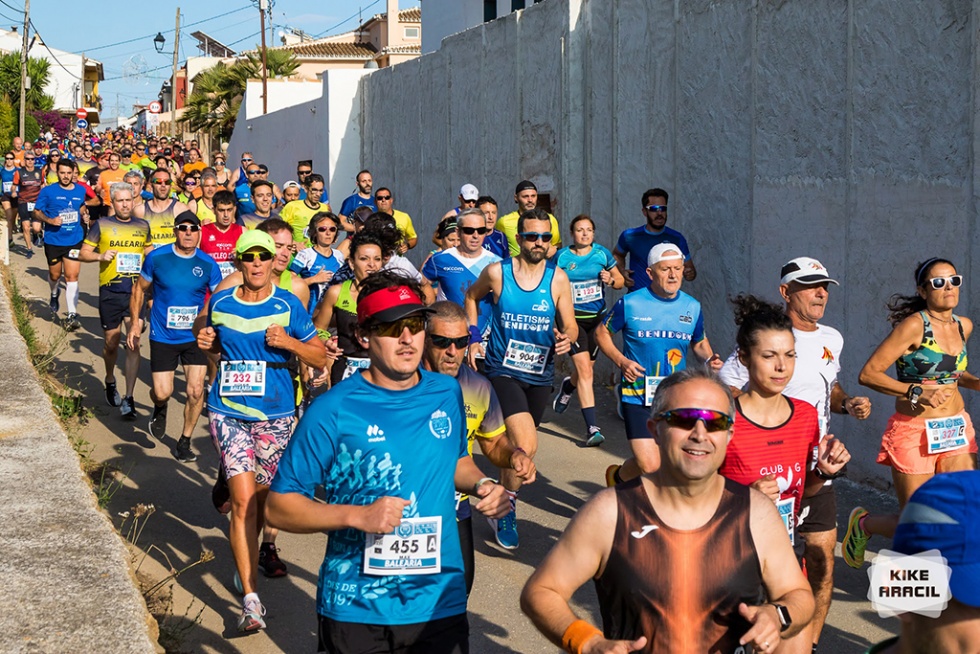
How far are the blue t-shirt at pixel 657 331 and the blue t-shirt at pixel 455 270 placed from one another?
1903mm

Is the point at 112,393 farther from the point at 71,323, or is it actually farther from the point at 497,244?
the point at 71,323

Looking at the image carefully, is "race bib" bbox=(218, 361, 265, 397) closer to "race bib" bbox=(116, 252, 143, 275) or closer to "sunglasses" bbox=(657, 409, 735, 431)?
"sunglasses" bbox=(657, 409, 735, 431)

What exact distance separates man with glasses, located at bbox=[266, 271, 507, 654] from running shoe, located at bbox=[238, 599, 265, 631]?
2.03 meters

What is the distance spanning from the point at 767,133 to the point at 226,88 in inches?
1479

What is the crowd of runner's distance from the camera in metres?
3.33

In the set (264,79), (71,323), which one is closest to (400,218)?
(71,323)

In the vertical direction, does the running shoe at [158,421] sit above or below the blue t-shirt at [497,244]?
below

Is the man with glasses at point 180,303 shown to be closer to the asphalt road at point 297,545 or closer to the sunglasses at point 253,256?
the asphalt road at point 297,545

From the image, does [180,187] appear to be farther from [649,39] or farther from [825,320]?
[825,320]

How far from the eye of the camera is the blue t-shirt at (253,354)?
7059 millimetres

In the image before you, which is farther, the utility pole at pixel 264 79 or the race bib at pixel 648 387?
the utility pole at pixel 264 79

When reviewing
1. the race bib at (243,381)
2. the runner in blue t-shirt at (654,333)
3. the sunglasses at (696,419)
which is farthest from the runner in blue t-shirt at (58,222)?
the sunglasses at (696,419)

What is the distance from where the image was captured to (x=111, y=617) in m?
5.05

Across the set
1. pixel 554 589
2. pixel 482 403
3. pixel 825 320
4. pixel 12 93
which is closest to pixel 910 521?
pixel 554 589
